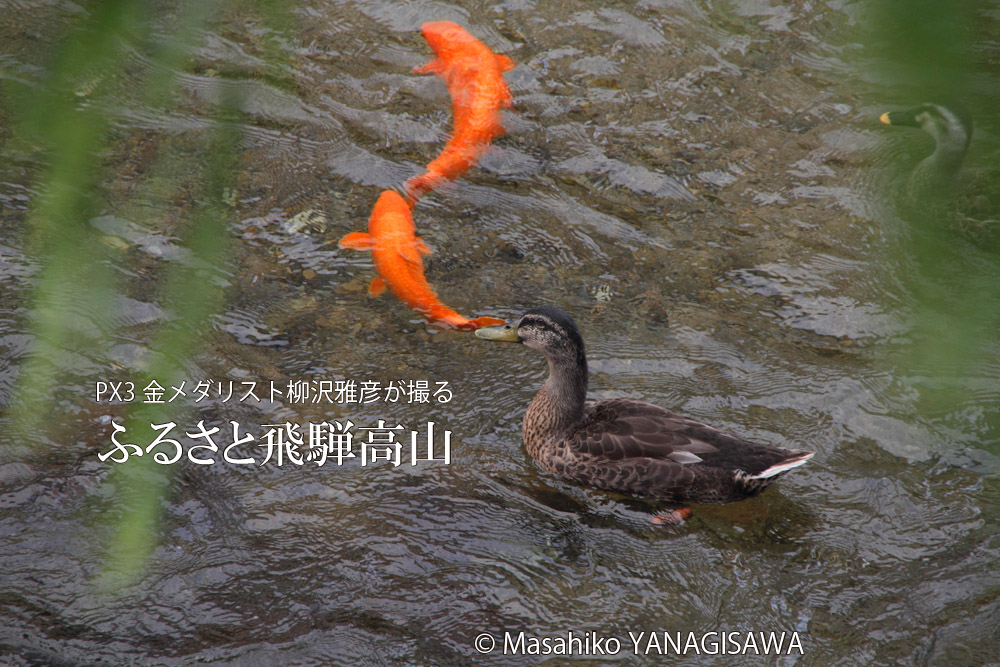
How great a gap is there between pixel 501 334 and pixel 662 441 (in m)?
1.30

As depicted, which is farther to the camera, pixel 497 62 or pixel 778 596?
pixel 497 62

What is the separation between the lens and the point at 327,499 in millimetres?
5438

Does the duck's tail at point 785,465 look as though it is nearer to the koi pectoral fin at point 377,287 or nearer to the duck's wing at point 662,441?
the duck's wing at point 662,441

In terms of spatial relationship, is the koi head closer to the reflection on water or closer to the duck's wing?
the reflection on water

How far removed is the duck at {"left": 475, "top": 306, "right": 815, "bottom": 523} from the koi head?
3975 millimetres

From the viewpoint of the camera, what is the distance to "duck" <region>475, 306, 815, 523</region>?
5.37m

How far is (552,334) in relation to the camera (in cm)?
576

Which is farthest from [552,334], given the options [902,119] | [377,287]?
[902,119]

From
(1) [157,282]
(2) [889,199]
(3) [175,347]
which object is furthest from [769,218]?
(3) [175,347]

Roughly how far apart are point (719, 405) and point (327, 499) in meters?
2.67

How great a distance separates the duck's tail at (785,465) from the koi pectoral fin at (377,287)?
310cm

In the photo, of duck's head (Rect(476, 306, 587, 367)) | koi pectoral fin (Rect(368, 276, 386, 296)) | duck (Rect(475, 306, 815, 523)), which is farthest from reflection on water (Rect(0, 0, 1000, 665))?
duck's head (Rect(476, 306, 587, 367))

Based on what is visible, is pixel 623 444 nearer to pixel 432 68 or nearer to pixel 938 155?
pixel 938 155

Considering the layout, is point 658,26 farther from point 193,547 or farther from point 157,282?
point 193,547
